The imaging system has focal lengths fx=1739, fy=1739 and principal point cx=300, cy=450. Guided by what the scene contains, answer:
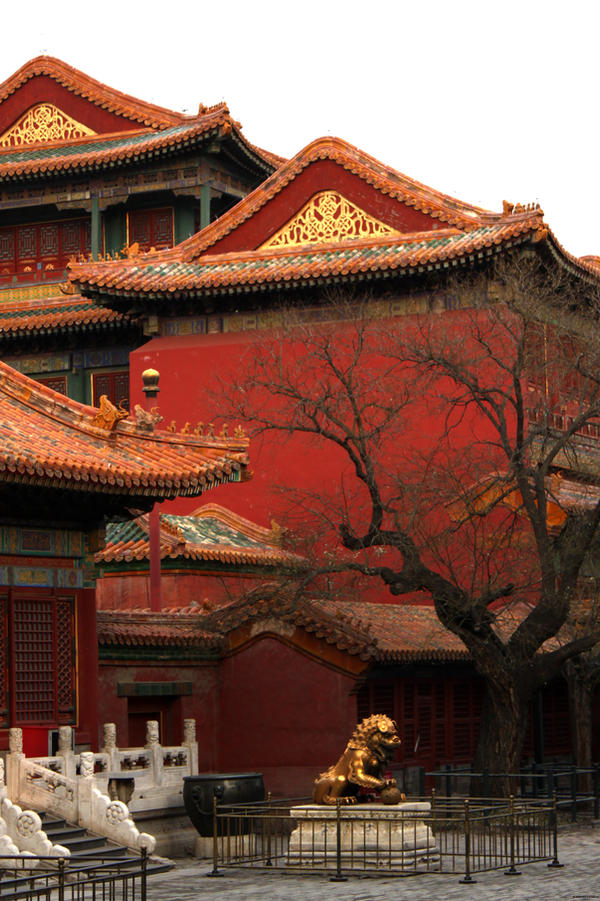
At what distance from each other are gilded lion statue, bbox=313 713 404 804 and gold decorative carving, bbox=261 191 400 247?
1466 centimetres

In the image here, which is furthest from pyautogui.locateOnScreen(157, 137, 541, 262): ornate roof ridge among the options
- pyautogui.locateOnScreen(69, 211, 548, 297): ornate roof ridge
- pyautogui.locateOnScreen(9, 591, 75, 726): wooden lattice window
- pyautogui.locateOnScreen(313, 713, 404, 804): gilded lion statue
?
pyautogui.locateOnScreen(313, 713, 404, 804): gilded lion statue

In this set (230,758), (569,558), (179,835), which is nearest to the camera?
(179,835)

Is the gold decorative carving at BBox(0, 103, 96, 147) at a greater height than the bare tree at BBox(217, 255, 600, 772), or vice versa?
the gold decorative carving at BBox(0, 103, 96, 147)

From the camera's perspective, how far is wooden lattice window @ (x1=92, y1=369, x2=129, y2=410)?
35.7 m

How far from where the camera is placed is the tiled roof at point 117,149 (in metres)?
36.4

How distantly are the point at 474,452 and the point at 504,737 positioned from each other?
6.98 m

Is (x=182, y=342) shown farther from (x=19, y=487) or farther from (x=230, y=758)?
(x=19, y=487)

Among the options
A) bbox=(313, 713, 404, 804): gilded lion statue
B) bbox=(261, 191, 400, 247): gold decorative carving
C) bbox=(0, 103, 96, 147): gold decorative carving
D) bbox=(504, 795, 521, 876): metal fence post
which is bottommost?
bbox=(504, 795, 521, 876): metal fence post

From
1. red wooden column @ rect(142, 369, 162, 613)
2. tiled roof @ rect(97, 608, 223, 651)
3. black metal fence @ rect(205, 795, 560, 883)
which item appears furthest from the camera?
red wooden column @ rect(142, 369, 162, 613)

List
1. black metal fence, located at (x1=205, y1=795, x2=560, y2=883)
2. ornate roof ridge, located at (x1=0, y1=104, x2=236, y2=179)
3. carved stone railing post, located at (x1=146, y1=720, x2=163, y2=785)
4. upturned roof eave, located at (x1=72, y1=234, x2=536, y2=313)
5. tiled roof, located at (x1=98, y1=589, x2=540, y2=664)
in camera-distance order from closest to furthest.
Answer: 1. black metal fence, located at (x1=205, y1=795, x2=560, y2=883)
2. carved stone railing post, located at (x1=146, y1=720, x2=163, y2=785)
3. tiled roof, located at (x1=98, y1=589, x2=540, y2=664)
4. upturned roof eave, located at (x1=72, y1=234, x2=536, y2=313)
5. ornate roof ridge, located at (x1=0, y1=104, x2=236, y2=179)

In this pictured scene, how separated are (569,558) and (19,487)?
7403 millimetres

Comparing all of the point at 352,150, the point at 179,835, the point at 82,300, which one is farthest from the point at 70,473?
the point at 82,300

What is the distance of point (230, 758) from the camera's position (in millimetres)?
24406

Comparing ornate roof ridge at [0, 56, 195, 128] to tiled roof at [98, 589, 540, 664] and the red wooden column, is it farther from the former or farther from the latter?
tiled roof at [98, 589, 540, 664]
